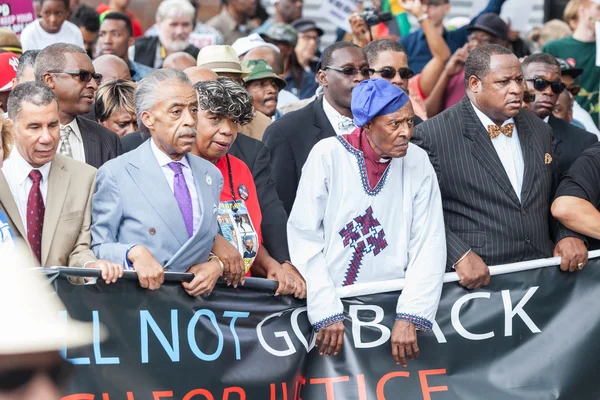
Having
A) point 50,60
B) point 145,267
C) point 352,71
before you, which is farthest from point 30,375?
point 352,71

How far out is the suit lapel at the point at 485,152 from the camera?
6.42m

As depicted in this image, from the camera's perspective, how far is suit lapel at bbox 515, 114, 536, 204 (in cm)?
647

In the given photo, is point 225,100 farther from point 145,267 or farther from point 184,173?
point 145,267

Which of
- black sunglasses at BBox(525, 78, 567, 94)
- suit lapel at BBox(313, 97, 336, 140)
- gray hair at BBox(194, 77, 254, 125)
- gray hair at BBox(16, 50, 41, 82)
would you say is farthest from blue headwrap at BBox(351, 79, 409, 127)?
black sunglasses at BBox(525, 78, 567, 94)

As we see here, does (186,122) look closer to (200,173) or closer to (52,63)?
(200,173)

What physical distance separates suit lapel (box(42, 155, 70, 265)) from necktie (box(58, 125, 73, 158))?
0.85 m

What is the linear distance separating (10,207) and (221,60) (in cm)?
325

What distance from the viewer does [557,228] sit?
6.57 metres

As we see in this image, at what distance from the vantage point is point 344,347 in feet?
19.4

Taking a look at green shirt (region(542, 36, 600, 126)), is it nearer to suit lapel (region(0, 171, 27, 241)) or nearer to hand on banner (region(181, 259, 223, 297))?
hand on banner (region(181, 259, 223, 297))

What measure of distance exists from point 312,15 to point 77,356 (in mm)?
12621

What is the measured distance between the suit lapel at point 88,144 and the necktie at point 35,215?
925 millimetres

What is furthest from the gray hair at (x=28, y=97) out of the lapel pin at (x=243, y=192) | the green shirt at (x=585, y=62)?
the green shirt at (x=585, y=62)

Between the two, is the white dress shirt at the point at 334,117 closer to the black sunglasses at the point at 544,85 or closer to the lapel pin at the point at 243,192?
the lapel pin at the point at 243,192
